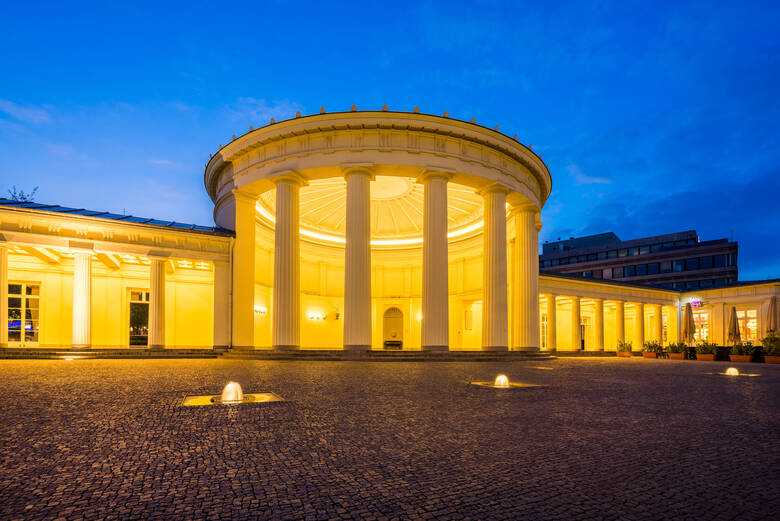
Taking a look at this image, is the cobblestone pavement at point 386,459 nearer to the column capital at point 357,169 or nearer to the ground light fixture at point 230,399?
the ground light fixture at point 230,399

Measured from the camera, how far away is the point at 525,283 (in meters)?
28.6

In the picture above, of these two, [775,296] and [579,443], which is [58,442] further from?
[775,296]

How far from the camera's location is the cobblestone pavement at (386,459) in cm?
326

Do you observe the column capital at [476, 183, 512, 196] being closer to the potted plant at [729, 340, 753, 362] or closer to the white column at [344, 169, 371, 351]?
the white column at [344, 169, 371, 351]

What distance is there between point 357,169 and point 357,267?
16.3 feet

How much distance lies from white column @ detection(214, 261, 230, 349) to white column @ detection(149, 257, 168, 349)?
273 centimetres

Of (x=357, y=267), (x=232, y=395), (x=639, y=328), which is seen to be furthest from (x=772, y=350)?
(x=232, y=395)

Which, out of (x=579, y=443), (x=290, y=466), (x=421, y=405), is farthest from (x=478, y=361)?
(x=290, y=466)

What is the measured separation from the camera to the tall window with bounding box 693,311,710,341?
159 feet

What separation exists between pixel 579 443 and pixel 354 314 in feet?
58.8

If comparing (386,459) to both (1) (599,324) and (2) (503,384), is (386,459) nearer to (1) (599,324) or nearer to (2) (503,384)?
(2) (503,384)

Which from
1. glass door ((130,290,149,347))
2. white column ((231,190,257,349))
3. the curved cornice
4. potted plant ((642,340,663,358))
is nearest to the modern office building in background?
potted plant ((642,340,663,358))

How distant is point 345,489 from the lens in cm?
357

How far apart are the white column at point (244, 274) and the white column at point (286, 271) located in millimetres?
3742
